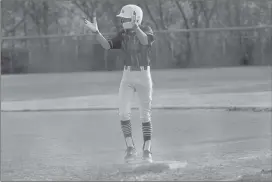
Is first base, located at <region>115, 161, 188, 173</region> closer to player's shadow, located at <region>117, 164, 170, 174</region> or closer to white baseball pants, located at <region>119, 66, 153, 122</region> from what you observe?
player's shadow, located at <region>117, 164, 170, 174</region>

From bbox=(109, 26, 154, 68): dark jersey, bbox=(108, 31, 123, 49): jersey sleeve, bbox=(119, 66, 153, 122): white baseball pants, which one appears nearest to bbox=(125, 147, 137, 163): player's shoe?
bbox=(119, 66, 153, 122): white baseball pants

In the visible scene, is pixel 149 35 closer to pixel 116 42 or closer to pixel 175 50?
pixel 116 42

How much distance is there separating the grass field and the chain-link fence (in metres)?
3.62

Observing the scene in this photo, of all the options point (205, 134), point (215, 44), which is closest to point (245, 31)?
point (215, 44)

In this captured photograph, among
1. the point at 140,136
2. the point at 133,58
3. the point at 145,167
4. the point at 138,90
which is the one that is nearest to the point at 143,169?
the point at 145,167

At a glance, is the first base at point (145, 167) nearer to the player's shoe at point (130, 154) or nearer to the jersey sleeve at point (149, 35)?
the player's shoe at point (130, 154)

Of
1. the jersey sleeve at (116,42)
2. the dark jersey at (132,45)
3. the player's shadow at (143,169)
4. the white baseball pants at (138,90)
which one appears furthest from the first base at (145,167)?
the jersey sleeve at (116,42)

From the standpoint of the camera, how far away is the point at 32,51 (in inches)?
936

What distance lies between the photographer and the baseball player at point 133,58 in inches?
249

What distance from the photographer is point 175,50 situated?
902 inches

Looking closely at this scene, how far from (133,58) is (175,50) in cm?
1637

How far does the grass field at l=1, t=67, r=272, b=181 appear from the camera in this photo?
24.9 feet

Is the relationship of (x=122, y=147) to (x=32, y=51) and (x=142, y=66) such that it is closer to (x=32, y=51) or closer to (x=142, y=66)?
(x=142, y=66)

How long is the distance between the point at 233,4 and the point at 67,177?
16363 mm
